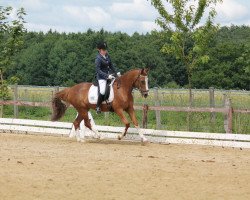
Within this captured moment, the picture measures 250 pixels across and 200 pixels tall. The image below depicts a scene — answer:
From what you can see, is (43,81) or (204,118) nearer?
(204,118)

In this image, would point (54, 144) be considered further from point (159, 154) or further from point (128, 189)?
point (128, 189)

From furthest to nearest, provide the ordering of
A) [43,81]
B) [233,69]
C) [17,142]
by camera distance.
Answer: [43,81], [233,69], [17,142]

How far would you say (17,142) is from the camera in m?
17.1

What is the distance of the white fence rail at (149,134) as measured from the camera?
16.8 m

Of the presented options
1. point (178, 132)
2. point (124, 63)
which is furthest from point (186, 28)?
point (124, 63)

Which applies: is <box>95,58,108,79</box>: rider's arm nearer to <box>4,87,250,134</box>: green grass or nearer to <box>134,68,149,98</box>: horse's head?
<box>134,68,149,98</box>: horse's head

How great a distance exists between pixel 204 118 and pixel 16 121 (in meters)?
6.18

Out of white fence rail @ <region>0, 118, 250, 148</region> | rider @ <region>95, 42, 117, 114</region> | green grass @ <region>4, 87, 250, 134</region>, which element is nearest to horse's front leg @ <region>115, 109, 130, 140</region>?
rider @ <region>95, 42, 117, 114</region>

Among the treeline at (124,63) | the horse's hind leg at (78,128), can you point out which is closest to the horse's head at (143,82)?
the horse's hind leg at (78,128)

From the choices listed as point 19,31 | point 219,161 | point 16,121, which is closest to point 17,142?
point 16,121

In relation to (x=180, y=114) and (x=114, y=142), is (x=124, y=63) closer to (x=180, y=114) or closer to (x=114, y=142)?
(x=180, y=114)

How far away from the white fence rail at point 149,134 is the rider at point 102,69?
177 cm

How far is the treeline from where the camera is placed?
223 ft

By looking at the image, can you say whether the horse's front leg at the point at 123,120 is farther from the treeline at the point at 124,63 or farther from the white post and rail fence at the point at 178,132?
the treeline at the point at 124,63
